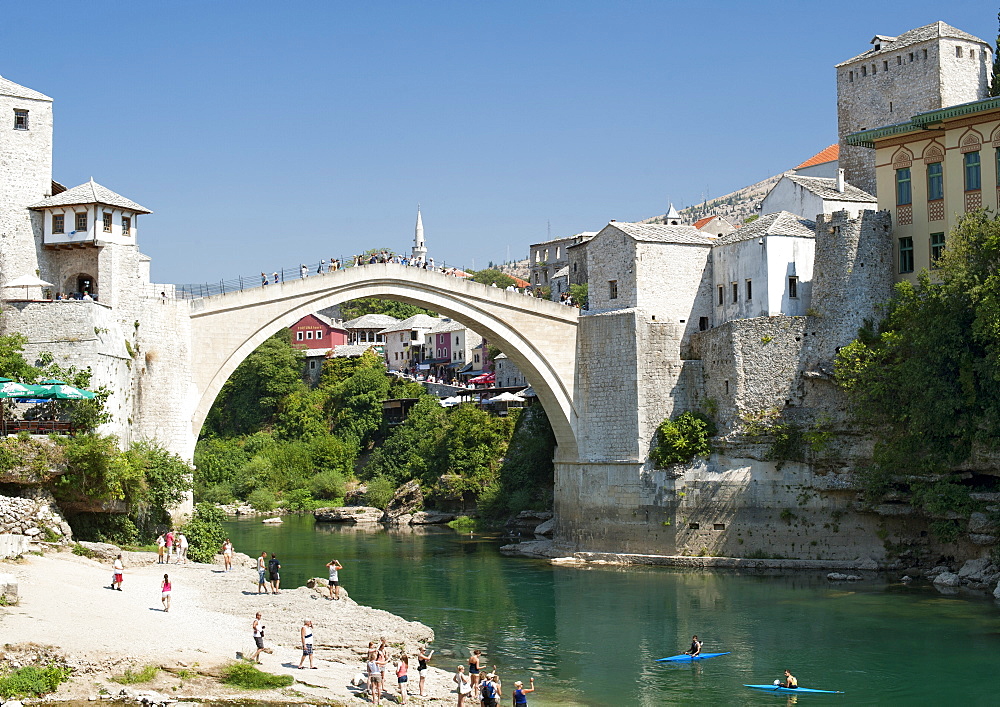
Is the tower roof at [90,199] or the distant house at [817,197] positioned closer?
the tower roof at [90,199]

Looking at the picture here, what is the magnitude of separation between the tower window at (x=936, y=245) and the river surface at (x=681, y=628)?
1042 centimetres

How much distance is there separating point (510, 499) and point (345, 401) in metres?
22.1

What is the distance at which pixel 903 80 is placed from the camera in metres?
46.8

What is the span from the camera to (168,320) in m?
35.4

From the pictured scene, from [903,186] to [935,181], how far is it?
3.64ft

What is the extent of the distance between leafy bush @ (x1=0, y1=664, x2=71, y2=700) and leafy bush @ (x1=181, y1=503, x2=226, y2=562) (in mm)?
13299

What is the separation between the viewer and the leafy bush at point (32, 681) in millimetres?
19109

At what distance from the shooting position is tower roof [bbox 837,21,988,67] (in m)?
45.9

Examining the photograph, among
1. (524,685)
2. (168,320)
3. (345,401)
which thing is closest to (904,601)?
(524,685)

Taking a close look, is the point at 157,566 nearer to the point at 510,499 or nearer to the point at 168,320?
the point at 168,320

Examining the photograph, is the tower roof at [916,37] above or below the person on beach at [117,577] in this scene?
above

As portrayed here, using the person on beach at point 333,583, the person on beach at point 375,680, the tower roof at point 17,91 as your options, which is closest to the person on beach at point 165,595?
the person on beach at point 333,583

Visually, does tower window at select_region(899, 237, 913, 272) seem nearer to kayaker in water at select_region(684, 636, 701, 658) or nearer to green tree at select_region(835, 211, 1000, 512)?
green tree at select_region(835, 211, 1000, 512)

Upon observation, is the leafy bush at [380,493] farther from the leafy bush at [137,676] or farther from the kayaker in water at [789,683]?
the leafy bush at [137,676]
